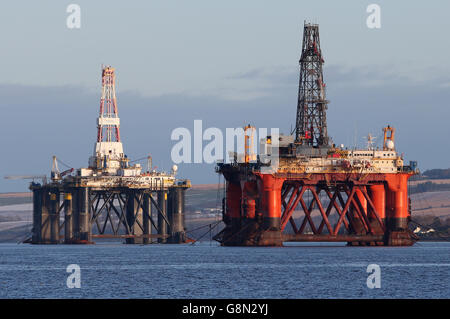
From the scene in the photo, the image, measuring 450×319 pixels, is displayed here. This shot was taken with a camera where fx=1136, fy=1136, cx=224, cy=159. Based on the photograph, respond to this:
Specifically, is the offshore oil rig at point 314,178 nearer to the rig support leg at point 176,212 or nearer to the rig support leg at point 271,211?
the rig support leg at point 271,211

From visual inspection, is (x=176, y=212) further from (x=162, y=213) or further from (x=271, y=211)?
(x=271, y=211)

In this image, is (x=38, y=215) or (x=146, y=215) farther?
(x=38, y=215)

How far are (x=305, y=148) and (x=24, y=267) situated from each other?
38204 mm

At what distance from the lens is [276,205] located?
12469cm

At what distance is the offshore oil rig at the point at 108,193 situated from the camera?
156125 mm

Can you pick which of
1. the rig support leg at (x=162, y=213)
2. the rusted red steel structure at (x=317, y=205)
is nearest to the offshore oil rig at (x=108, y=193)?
the rig support leg at (x=162, y=213)

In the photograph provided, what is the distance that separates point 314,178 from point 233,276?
135 ft

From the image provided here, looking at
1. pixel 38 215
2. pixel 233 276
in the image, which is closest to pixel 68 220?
pixel 38 215

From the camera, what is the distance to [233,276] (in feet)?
A: 279

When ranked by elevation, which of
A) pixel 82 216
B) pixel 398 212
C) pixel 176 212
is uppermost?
pixel 398 212

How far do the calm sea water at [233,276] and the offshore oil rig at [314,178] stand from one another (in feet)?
21.7

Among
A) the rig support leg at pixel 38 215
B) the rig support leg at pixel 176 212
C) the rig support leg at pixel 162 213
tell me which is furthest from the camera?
the rig support leg at pixel 38 215

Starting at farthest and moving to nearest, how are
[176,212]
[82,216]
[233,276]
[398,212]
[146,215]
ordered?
1. [146,215]
2. [176,212]
3. [82,216]
4. [398,212]
5. [233,276]
